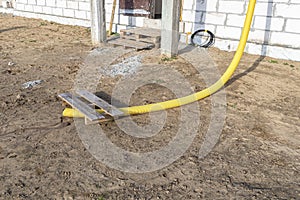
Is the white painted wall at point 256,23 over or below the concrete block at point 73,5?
below

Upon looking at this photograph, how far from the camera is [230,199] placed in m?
2.55

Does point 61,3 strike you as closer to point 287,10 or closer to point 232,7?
point 232,7

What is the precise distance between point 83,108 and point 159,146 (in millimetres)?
1282

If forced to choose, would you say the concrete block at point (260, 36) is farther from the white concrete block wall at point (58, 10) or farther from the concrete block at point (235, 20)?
the white concrete block wall at point (58, 10)

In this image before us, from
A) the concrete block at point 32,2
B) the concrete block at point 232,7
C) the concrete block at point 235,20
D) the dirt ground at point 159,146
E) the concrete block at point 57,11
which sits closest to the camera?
the dirt ground at point 159,146

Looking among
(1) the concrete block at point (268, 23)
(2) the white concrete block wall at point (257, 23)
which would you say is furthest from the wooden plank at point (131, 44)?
(1) the concrete block at point (268, 23)

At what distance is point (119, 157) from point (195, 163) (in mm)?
879

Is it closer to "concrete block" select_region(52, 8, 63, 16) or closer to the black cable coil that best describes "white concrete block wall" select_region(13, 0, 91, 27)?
"concrete block" select_region(52, 8, 63, 16)

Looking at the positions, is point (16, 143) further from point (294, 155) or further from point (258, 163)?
point (294, 155)

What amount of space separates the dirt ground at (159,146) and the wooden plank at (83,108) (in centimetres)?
19

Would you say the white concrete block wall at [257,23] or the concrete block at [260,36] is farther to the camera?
the concrete block at [260,36]

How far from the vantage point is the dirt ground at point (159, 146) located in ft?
8.79

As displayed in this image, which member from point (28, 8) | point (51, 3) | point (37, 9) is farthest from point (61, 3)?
point (28, 8)

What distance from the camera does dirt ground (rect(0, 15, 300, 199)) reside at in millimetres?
2680
